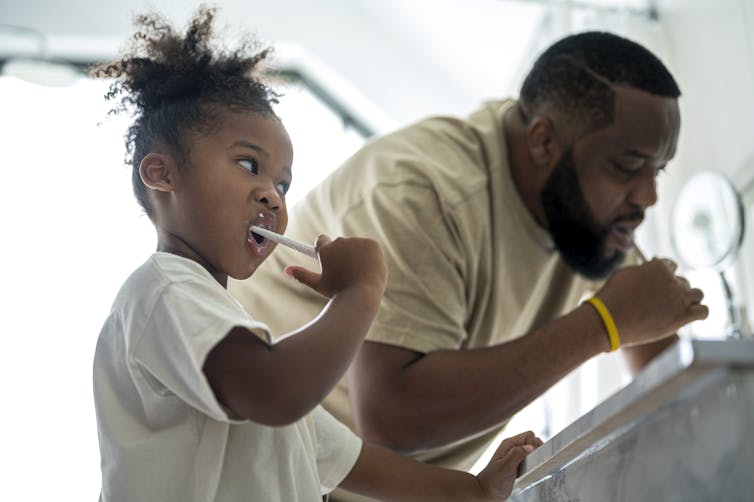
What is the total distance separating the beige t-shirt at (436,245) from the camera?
1271mm

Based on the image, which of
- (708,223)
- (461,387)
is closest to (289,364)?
(461,387)

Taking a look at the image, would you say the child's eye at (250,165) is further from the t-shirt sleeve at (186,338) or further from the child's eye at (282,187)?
the t-shirt sleeve at (186,338)

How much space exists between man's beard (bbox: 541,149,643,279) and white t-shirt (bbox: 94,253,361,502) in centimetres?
76

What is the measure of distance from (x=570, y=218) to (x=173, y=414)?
2.77 ft

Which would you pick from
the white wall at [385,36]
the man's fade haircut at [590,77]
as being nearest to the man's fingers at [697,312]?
the man's fade haircut at [590,77]

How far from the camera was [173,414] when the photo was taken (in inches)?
29.9

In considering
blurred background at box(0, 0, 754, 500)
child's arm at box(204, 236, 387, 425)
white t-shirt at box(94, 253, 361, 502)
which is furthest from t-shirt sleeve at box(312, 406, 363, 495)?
blurred background at box(0, 0, 754, 500)

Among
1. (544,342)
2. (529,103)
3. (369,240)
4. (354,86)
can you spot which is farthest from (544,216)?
(354,86)

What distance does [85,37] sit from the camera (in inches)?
141

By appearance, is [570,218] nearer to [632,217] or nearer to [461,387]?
[632,217]

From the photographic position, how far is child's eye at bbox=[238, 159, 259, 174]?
2.84 ft

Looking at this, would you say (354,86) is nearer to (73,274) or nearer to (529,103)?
(73,274)

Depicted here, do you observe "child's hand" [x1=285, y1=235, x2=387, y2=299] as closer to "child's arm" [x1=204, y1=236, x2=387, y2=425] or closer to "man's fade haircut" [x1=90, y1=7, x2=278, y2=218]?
"child's arm" [x1=204, y1=236, x2=387, y2=425]

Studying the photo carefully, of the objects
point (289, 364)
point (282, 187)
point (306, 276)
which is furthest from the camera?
point (282, 187)
